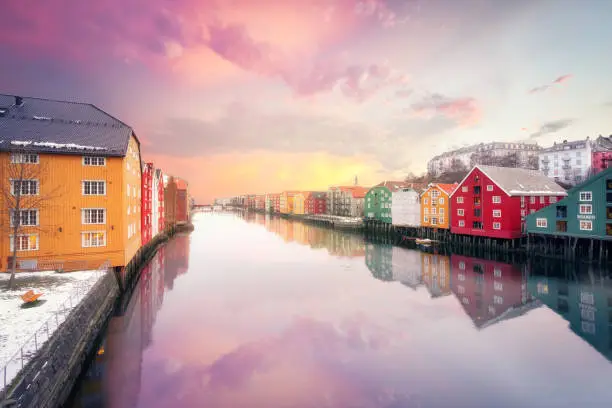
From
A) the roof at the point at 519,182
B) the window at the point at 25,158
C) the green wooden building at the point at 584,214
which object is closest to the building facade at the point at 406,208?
the roof at the point at 519,182

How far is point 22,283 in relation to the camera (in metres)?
15.6

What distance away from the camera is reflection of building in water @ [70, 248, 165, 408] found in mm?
10109

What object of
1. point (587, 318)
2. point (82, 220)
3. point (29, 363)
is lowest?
point (587, 318)

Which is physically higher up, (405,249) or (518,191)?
(518,191)

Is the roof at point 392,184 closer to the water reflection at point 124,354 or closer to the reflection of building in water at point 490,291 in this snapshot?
the reflection of building in water at point 490,291

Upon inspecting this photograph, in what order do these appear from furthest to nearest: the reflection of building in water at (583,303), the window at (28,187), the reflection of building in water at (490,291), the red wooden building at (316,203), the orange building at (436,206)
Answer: the red wooden building at (316,203)
the orange building at (436,206)
the window at (28,187)
the reflection of building in water at (490,291)
the reflection of building in water at (583,303)

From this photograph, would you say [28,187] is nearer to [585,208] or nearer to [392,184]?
[585,208]

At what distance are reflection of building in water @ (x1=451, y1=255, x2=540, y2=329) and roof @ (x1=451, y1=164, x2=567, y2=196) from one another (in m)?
12.5

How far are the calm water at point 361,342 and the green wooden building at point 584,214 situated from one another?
6218 millimetres

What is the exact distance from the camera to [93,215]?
64.8ft

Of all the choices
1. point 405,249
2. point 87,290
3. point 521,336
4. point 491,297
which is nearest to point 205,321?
point 87,290

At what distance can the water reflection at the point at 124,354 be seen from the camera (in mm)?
10148

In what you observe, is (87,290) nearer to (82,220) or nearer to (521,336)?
(82,220)

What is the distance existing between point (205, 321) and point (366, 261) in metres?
21.7
